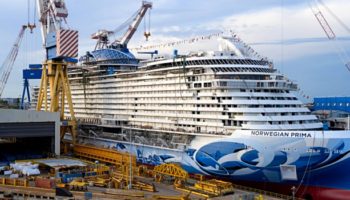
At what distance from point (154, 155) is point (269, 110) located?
401 inches

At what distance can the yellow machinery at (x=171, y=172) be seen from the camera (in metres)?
26.6

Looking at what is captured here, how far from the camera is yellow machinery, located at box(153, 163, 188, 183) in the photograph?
1048 inches

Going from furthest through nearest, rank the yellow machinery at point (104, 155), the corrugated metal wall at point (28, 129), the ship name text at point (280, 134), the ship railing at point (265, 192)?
1. the corrugated metal wall at point (28, 129)
2. the yellow machinery at point (104, 155)
3. the ship railing at point (265, 192)
4. the ship name text at point (280, 134)

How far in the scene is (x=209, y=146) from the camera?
2764 cm

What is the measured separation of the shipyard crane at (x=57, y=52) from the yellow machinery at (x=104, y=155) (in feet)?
5.23

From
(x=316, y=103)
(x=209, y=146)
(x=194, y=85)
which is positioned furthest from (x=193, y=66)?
(x=316, y=103)

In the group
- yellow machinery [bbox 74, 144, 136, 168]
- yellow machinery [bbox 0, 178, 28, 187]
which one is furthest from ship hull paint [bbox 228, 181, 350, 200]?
yellow machinery [bbox 0, 178, 28, 187]

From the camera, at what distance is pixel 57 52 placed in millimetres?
40906

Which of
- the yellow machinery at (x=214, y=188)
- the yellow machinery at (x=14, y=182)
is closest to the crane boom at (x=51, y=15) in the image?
the yellow machinery at (x=14, y=182)

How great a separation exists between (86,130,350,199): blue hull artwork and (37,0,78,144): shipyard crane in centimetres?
1908

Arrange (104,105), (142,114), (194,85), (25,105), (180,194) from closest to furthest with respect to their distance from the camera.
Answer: (180,194), (194,85), (142,114), (104,105), (25,105)

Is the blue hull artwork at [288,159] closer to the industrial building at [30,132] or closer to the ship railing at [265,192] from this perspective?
the ship railing at [265,192]

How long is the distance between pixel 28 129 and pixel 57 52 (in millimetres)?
7794

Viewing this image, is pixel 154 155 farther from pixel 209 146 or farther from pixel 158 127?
pixel 209 146
